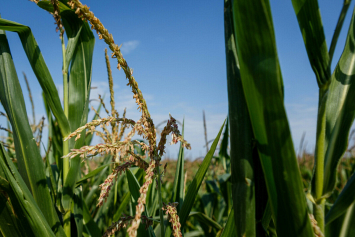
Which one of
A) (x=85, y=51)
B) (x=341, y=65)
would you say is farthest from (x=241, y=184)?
(x=85, y=51)

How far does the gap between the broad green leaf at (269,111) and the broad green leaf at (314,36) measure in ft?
0.33

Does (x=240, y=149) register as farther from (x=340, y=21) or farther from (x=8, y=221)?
(x=8, y=221)

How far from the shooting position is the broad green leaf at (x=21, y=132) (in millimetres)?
743

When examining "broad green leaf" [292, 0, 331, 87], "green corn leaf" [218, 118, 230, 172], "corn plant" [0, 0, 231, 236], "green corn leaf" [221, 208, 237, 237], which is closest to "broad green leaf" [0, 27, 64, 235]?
"corn plant" [0, 0, 231, 236]

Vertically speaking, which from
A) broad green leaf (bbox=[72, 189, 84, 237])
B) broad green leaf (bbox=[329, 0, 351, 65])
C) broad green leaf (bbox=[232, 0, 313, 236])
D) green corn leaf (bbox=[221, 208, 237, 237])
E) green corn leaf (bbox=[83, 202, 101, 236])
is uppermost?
broad green leaf (bbox=[329, 0, 351, 65])

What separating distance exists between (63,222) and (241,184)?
0.84 m

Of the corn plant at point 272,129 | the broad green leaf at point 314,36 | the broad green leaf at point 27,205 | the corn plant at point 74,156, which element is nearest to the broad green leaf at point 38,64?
the corn plant at point 74,156

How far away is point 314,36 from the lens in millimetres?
427

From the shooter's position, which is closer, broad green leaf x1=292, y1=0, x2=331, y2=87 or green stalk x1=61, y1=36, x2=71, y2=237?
broad green leaf x1=292, y1=0, x2=331, y2=87

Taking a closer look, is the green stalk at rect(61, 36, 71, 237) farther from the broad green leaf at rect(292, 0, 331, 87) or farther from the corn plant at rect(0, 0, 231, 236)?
the broad green leaf at rect(292, 0, 331, 87)

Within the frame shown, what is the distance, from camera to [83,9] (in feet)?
1.62

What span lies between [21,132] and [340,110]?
0.89 metres

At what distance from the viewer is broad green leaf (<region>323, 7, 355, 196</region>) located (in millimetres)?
459

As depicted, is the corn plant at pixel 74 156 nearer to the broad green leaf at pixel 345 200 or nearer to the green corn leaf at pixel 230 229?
the green corn leaf at pixel 230 229
